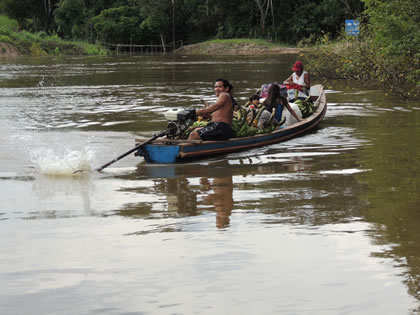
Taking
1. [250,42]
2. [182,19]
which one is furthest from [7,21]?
[250,42]

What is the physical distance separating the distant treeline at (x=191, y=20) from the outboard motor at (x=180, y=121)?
53.9 meters

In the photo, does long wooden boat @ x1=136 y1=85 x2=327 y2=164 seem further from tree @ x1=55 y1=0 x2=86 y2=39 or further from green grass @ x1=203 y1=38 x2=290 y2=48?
tree @ x1=55 y1=0 x2=86 y2=39

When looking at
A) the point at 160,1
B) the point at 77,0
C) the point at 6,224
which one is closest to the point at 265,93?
the point at 6,224

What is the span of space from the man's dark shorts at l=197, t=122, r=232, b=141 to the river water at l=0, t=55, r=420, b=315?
40 cm

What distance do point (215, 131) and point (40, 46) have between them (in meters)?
53.0

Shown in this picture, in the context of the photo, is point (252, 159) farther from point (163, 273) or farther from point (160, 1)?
point (160, 1)

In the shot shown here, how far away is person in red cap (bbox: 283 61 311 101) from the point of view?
1583 cm

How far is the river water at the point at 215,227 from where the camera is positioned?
5352mm

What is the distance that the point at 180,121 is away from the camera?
1109 centimetres

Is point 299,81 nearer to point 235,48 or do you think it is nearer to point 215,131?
point 215,131

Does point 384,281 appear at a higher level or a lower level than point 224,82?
lower

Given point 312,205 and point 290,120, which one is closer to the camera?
point 312,205

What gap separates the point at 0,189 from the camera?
30.7ft

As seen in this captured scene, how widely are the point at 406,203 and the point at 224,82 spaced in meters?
4.20
